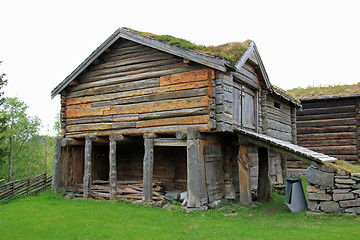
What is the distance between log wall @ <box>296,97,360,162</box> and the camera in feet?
57.4

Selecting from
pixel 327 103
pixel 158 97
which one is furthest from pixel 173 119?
pixel 327 103

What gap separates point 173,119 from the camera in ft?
35.8

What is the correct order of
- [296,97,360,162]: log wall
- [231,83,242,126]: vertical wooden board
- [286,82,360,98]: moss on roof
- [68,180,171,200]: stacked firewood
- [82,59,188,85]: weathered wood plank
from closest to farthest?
[82,59,188,85]: weathered wood plank
[231,83,242,126]: vertical wooden board
[68,180,171,200]: stacked firewood
[296,97,360,162]: log wall
[286,82,360,98]: moss on roof

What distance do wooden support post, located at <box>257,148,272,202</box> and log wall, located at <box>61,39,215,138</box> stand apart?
3147 millimetres

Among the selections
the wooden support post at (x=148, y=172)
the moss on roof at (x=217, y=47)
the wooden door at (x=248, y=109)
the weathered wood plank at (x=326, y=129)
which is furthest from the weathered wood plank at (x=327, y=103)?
the wooden support post at (x=148, y=172)

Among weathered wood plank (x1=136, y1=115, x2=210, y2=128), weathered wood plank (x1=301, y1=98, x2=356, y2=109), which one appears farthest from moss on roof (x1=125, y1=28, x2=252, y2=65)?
weathered wood plank (x1=301, y1=98, x2=356, y2=109)

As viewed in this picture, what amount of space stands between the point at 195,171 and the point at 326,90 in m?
12.6

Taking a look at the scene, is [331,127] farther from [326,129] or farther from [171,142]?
[171,142]

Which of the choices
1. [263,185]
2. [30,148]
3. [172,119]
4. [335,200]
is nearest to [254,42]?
[172,119]

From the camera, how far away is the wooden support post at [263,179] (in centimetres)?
1206

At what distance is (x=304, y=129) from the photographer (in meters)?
19.0

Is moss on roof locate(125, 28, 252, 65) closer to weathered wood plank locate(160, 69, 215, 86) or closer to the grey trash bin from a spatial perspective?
weathered wood plank locate(160, 69, 215, 86)

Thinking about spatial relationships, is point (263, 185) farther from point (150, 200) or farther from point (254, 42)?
point (254, 42)

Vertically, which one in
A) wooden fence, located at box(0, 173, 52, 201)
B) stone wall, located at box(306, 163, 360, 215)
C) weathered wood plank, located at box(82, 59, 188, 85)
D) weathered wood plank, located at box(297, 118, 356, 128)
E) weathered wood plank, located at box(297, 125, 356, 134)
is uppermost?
weathered wood plank, located at box(82, 59, 188, 85)
